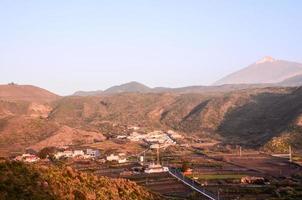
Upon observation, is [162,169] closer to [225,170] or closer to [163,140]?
[225,170]

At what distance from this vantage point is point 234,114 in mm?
129625

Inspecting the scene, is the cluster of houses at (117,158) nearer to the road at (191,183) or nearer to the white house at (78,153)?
the white house at (78,153)

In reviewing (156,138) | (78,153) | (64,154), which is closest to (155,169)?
(78,153)

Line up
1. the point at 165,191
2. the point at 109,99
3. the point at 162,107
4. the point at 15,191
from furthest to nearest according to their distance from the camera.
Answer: the point at 109,99
the point at 162,107
the point at 165,191
the point at 15,191

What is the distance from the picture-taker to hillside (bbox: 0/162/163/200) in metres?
22.5

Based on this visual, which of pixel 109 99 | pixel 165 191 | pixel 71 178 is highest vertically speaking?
pixel 109 99

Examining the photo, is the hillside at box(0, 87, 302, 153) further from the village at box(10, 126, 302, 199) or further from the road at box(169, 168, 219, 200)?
the road at box(169, 168, 219, 200)

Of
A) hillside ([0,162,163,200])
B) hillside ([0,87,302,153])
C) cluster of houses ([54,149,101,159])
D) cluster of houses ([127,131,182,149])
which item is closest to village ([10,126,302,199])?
cluster of houses ([54,149,101,159])

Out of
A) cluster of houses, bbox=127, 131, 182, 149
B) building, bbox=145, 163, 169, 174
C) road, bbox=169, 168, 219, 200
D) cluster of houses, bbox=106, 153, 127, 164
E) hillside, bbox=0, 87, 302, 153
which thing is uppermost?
hillside, bbox=0, 87, 302, 153

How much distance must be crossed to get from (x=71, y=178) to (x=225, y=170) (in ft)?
118

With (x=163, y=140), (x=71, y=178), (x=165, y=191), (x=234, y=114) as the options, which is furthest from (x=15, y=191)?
(x=234, y=114)

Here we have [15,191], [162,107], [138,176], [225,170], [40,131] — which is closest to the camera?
[15,191]

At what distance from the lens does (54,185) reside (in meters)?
24.8

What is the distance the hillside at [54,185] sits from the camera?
22.5 metres
